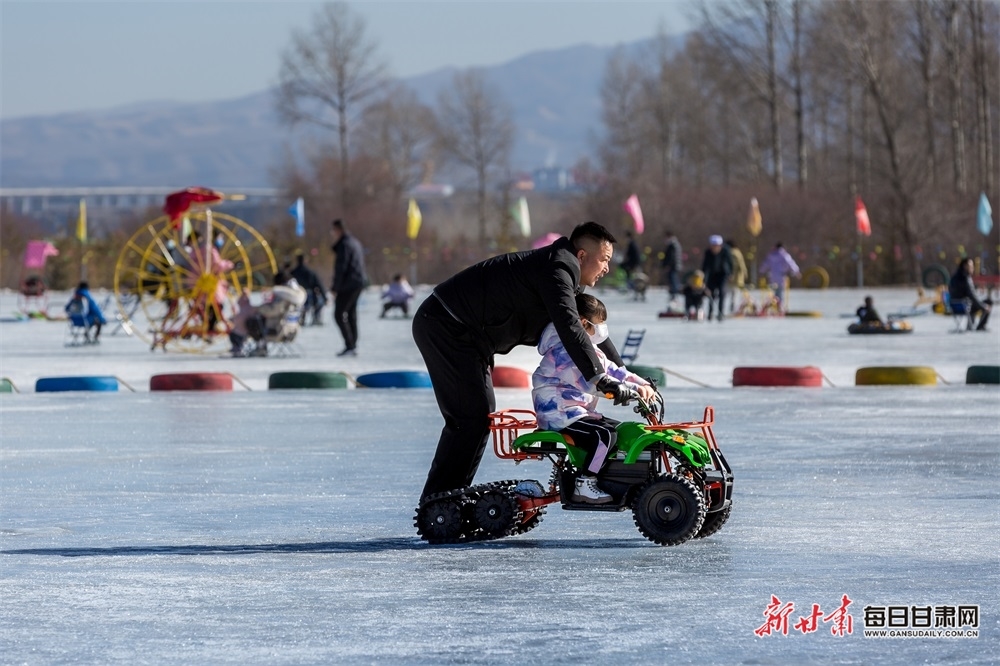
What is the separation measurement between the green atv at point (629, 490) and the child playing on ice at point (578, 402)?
38mm

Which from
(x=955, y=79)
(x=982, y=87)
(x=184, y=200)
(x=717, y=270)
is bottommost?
(x=717, y=270)

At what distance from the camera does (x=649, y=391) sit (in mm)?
7641

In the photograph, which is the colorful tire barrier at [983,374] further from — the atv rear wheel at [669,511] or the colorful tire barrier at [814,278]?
the colorful tire barrier at [814,278]

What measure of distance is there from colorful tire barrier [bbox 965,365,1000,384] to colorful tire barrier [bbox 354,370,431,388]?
208 inches

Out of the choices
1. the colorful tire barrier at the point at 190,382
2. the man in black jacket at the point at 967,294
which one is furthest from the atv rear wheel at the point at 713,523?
the man in black jacket at the point at 967,294

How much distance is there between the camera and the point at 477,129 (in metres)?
99.4

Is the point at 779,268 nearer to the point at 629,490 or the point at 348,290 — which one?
the point at 348,290

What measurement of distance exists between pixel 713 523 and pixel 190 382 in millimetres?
10504

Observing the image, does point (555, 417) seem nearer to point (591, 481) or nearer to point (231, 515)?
point (591, 481)

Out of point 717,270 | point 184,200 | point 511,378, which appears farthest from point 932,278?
point 511,378

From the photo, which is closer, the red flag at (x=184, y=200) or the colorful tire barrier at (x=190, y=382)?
the colorful tire barrier at (x=190, y=382)

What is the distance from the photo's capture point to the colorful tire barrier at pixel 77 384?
17.6 m

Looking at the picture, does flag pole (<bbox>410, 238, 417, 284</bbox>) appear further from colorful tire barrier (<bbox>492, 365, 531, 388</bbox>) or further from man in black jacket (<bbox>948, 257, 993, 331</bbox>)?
colorful tire barrier (<bbox>492, 365, 531, 388</bbox>)

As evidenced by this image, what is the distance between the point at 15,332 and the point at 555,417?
76.7 ft
